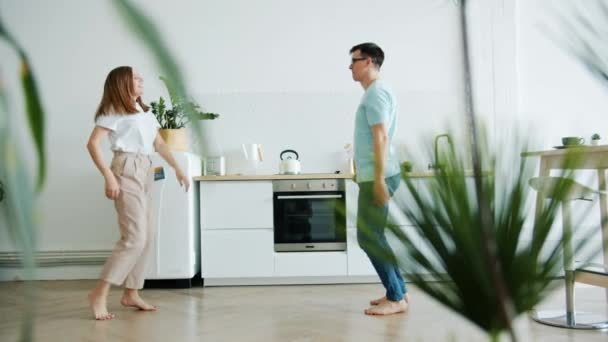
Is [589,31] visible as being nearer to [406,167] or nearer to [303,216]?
[406,167]

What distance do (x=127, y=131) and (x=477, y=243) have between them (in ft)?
9.64

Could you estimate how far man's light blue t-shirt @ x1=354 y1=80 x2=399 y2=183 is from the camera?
2.79 m

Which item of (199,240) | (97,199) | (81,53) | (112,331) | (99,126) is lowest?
(112,331)

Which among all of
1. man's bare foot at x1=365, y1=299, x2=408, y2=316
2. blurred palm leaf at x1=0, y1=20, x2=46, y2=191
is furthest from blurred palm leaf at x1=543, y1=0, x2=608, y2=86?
man's bare foot at x1=365, y1=299, x2=408, y2=316

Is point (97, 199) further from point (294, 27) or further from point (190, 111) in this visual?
point (190, 111)

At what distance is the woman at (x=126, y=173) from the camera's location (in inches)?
116

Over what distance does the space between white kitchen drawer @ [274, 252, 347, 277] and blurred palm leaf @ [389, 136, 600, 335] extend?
3720 mm

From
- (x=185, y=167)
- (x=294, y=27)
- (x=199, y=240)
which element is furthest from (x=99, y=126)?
(x=294, y=27)

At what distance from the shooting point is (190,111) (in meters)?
0.21

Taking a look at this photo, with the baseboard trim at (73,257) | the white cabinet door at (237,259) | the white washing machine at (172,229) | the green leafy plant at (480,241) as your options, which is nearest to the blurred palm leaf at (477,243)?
the green leafy plant at (480,241)

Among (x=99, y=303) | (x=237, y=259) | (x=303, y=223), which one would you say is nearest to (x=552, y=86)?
(x=303, y=223)

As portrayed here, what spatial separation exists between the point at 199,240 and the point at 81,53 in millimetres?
1984

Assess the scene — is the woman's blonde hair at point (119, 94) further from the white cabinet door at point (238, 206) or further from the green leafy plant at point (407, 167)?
the green leafy plant at point (407, 167)

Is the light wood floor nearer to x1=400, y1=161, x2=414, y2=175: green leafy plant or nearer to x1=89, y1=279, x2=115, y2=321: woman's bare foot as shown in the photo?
x1=89, y1=279, x2=115, y2=321: woman's bare foot
